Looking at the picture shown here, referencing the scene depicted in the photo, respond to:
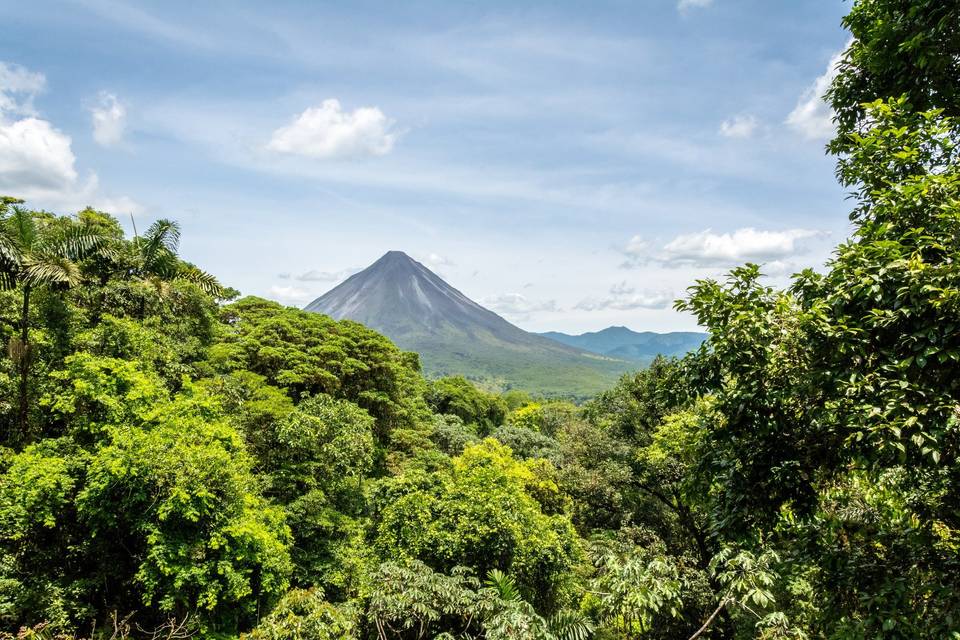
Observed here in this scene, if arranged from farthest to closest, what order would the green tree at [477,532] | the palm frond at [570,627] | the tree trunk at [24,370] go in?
1. the green tree at [477,532]
2. the tree trunk at [24,370]
3. the palm frond at [570,627]

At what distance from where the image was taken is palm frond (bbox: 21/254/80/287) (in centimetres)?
977

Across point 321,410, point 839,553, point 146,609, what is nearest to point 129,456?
point 146,609

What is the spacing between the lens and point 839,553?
4473 millimetres

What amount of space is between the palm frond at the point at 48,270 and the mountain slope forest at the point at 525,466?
0.21ft

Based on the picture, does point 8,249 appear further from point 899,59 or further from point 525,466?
point 525,466

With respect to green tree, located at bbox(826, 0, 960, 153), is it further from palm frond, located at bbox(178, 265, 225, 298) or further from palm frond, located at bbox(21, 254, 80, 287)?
palm frond, located at bbox(178, 265, 225, 298)

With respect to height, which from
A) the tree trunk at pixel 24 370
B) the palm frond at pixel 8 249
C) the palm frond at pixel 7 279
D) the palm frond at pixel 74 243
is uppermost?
the palm frond at pixel 74 243

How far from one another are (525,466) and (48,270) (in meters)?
16.4

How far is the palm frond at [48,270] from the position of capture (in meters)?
9.77

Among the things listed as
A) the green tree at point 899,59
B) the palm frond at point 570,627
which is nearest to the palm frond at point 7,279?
the palm frond at point 570,627

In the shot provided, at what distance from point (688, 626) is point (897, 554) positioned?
874 centimetres

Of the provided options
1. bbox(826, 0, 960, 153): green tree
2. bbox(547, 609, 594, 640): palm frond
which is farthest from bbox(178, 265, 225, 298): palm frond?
bbox(826, 0, 960, 153): green tree

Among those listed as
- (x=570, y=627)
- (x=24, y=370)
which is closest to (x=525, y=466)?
(x=570, y=627)

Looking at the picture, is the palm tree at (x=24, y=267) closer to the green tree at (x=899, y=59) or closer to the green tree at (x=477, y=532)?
the green tree at (x=477, y=532)
